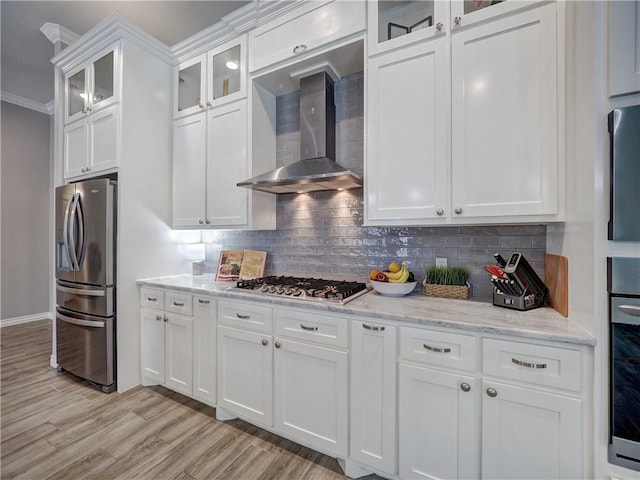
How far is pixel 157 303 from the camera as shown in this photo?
243 centimetres

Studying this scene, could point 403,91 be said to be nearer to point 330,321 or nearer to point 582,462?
point 330,321

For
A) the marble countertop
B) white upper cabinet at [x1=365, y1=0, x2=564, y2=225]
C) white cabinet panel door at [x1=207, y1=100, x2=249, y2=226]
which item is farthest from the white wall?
white upper cabinet at [x1=365, y1=0, x2=564, y2=225]

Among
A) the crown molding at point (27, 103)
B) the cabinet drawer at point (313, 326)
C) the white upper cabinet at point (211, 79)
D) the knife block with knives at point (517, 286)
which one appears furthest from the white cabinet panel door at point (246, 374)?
the crown molding at point (27, 103)

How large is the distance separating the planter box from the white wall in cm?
557

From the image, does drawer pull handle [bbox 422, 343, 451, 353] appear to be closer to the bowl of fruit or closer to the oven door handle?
the bowl of fruit

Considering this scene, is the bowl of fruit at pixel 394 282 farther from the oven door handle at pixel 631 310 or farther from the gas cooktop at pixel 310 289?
the oven door handle at pixel 631 310

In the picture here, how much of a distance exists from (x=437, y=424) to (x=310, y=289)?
0.97 metres

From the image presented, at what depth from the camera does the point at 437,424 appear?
1.35m

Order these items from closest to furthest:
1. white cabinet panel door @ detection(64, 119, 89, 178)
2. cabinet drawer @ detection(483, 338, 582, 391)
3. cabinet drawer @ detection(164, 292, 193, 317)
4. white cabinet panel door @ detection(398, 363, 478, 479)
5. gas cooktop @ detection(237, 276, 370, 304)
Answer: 1. cabinet drawer @ detection(483, 338, 582, 391)
2. white cabinet panel door @ detection(398, 363, 478, 479)
3. gas cooktop @ detection(237, 276, 370, 304)
4. cabinet drawer @ detection(164, 292, 193, 317)
5. white cabinet panel door @ detection(64, 119, 89, 178)

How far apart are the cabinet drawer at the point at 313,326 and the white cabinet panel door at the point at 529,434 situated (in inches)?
27.7

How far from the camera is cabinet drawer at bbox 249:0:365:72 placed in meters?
1.86

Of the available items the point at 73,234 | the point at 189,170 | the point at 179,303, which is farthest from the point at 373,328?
the point at 73,234

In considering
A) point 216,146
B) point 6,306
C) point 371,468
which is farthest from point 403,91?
point 6,306

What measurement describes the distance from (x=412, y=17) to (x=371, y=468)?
2.55 m
